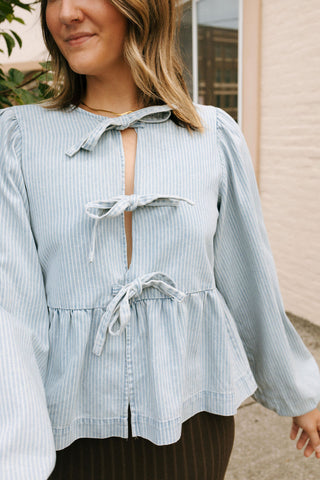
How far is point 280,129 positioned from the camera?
4.13m

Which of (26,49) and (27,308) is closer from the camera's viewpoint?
(27,308)

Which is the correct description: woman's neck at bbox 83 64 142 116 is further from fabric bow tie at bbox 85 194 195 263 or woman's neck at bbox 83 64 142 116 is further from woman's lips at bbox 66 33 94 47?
fabric bow tie at bbox 85 194 195 263

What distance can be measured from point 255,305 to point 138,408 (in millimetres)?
438

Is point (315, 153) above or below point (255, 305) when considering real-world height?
above

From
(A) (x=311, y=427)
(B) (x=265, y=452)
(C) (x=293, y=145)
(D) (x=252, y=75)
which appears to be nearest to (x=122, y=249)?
(A) (x=311, y=427)

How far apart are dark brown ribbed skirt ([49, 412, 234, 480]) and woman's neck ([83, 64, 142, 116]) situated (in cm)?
81

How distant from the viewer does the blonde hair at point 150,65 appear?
4.00 feet

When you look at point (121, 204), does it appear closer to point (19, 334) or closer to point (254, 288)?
point (19, 334)

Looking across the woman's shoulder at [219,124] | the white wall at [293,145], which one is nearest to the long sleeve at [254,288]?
the woman's shoulder at [219,124]

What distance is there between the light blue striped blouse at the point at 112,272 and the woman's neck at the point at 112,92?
0.07 m

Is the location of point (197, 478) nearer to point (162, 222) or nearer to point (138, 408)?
point (138, 408)

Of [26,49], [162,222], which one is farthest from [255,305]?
[26,49]

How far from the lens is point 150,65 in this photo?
1276 mm

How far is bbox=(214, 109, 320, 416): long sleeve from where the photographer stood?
132 cm
